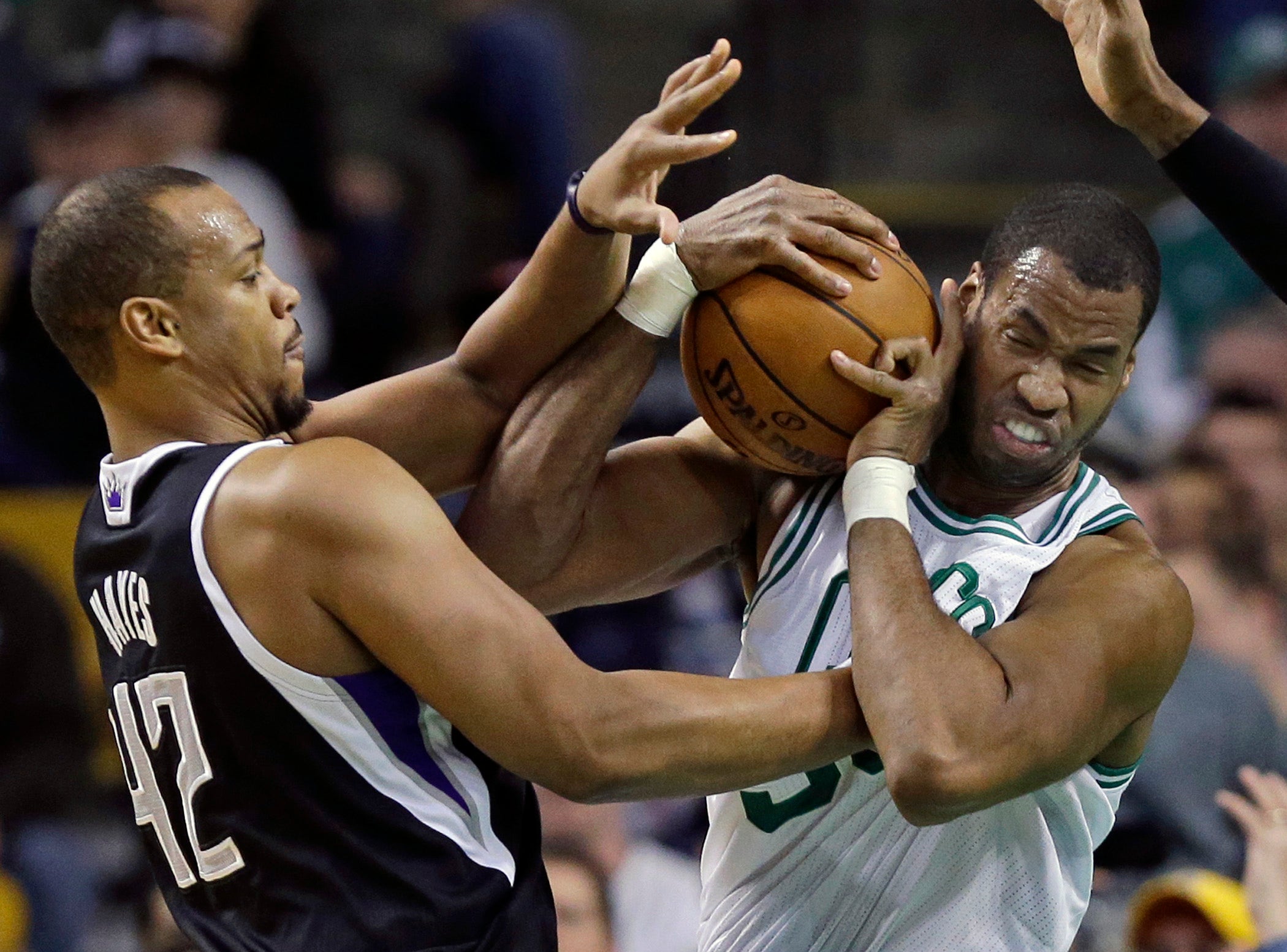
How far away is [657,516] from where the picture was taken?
11.5 ft

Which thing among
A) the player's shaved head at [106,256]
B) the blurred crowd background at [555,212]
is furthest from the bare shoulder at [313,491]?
the blurred crowd background at [555,212]

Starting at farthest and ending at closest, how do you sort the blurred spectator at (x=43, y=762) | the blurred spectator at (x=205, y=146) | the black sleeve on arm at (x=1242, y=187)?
the blurred spectator at (x=205, y=146), the blurred spectator at (x=43, y=762), the black sleeve on arm at (x=1242, y=187)

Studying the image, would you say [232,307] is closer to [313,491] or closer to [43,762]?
[313,491]

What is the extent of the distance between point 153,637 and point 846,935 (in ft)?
4.32

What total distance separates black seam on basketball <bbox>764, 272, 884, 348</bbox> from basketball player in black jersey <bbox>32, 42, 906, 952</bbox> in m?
0.04

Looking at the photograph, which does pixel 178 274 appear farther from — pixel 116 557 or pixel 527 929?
pixel 527 929

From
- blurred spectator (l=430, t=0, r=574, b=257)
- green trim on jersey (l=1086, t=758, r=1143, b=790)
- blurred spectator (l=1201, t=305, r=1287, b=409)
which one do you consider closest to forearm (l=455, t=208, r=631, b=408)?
green trim on jersey (l=1086, t=758, r=1143, b=790)

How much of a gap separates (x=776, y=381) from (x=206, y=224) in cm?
100

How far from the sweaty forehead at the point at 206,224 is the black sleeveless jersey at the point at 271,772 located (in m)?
0.33

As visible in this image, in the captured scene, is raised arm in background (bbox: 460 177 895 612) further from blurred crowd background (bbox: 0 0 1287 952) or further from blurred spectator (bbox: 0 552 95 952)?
blurred spectator (bbox: 0 552 95 952)

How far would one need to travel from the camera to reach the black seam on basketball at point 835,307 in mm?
3059

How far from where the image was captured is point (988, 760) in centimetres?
282

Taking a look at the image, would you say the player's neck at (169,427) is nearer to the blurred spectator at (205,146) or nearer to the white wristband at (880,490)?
the white wristband at (880,490)

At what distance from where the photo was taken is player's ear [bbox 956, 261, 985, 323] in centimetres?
324
